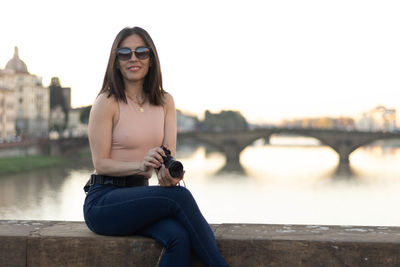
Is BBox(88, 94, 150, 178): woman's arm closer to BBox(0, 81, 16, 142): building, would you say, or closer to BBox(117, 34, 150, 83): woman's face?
BBox(117, 34, 150, 83): woman's face

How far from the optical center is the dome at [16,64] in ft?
146

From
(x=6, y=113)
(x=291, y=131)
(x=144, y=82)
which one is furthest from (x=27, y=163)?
(x=144, y=82)

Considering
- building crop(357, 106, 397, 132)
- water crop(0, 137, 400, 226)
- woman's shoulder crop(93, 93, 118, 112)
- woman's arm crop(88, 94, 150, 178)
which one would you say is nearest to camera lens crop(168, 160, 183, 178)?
woman's arm crop(88, 94, 150, 178)

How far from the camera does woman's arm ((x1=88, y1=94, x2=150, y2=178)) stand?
75.4 inches

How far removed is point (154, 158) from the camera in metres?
1.83

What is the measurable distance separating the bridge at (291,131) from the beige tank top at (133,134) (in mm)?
32958

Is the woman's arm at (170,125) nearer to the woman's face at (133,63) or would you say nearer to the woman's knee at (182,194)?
the woman's face at (133,63)

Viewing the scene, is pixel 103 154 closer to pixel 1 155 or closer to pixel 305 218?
pixel 305 218

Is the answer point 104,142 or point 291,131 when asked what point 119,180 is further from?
point 291,131

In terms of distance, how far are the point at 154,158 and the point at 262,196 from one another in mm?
15969

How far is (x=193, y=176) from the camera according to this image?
2341 centimetres

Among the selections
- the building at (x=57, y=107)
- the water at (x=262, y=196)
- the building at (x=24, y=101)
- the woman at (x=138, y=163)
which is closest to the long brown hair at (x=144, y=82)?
the woman at (x=138, y=163)

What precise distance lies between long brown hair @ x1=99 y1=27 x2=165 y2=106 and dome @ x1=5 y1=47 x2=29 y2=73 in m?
44.9

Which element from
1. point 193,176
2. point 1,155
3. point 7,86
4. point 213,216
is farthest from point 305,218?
point 7,86
